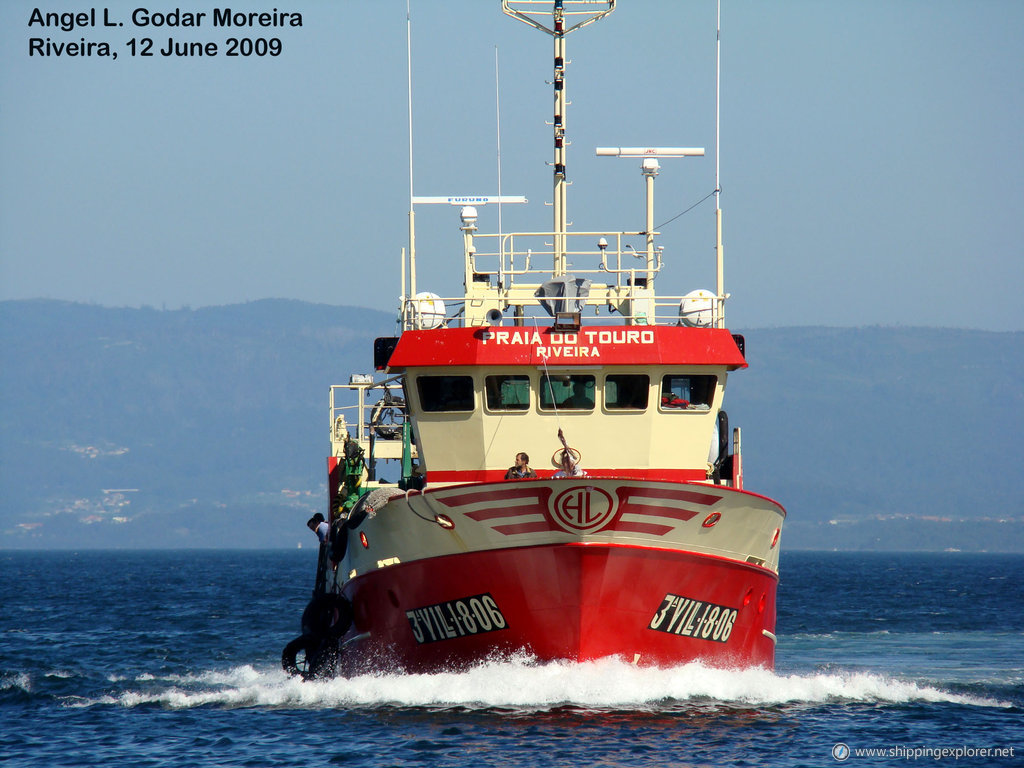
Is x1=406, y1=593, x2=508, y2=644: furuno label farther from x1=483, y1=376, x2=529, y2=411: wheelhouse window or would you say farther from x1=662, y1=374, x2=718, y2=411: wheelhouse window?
x1=662, y1=374, x2=718, y2=411: wheelhouse window

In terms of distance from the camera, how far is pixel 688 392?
880 inches

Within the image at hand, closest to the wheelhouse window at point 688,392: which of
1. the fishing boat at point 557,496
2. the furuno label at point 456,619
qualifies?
the fishing boat at point 557,496

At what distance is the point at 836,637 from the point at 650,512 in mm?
22564

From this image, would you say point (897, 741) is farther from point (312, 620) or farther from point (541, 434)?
point (312, 620)

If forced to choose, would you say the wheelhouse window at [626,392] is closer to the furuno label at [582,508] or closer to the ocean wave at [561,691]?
the furuno label at [582,508]

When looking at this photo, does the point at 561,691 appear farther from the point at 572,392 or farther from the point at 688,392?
the point at 688,392

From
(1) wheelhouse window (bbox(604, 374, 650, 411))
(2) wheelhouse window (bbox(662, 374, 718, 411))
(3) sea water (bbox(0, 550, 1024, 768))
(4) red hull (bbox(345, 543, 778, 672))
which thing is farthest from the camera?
(2) wheelhouse window (bbox(662, 374, 718, 411))

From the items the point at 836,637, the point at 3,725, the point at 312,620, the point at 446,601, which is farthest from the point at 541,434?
A: the point at 836,637

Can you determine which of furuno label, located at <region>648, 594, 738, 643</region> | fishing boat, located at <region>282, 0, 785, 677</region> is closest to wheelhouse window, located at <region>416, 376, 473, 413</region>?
fishing boat, located at <region>282, 0, 785, 677</region>

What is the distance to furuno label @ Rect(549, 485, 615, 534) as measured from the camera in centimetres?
1875

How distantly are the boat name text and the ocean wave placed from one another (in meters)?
4.87

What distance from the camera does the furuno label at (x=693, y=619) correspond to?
1969cm

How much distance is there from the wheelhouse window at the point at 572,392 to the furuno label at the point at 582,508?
3.51 m

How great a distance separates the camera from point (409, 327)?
82.5 feet
